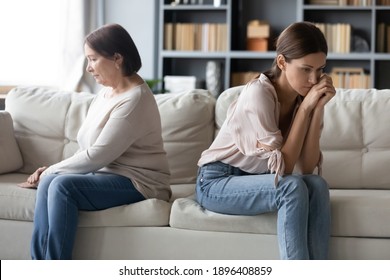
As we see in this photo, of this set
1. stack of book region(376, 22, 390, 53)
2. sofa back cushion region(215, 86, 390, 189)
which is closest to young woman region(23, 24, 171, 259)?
sofa back cushion region(215, 86, 390, 189)

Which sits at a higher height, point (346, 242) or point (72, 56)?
point (72, 56)

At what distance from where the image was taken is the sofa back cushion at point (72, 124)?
10.8 ft

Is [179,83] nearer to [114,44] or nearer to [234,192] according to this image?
[114,44]

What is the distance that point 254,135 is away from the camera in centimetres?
259

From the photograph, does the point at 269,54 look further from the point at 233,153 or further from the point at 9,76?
the point at 233,153

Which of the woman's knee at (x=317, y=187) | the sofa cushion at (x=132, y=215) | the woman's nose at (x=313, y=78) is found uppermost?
the woman's nose at (x=313, y=78)

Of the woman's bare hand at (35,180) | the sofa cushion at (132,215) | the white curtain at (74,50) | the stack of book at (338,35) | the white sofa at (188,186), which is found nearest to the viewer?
the white sofa at (188,186)

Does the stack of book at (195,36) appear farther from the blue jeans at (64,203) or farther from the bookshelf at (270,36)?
the blue jeans at (64,203)

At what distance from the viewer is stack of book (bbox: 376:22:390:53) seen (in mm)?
5902

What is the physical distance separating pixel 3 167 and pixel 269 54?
3077 mm

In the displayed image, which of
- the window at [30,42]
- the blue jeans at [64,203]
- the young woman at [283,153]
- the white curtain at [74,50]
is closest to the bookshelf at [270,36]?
the white curtain at [74,50]

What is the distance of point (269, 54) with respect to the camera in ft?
19.5
